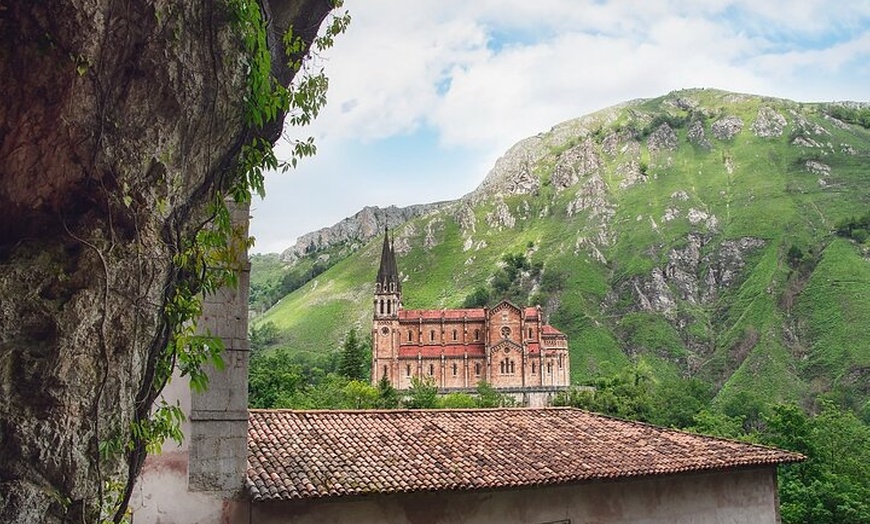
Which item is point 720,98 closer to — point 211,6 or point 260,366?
point 260,366

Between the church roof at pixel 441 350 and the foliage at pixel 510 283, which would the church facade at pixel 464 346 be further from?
the foliage at pixel 510 283

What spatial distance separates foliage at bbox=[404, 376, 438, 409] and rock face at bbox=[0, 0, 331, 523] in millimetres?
61813

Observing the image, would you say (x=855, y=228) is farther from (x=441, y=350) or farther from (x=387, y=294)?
(x=387, y=294)

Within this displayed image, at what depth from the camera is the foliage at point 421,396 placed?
69.0m

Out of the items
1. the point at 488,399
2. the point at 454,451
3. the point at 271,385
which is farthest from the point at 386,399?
the point at 454,451

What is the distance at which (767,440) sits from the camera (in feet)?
112

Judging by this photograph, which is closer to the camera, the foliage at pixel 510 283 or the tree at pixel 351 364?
the tree at pixel 351 364

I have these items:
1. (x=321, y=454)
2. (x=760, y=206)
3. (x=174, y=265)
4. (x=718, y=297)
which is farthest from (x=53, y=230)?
(x=760, y=206)

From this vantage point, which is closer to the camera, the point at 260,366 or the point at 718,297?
the point at 260,366

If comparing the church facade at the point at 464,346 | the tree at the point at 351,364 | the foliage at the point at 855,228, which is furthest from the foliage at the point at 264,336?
the foliage at the point at 855,228

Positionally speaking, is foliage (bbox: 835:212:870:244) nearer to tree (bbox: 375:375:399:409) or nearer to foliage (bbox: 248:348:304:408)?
tree (bbox: 375:375:399:409)

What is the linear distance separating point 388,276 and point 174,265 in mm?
88174

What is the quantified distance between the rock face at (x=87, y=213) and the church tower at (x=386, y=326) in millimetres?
87798

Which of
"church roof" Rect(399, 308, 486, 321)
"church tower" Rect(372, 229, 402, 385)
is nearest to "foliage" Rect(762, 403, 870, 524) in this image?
"church roof" Rect(399, 308, 486, 321)
